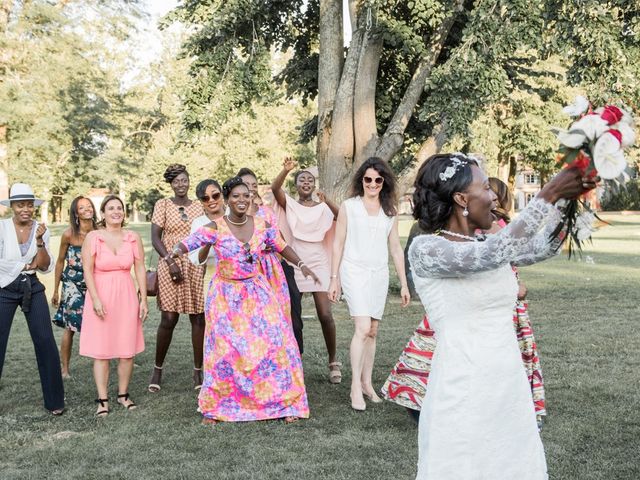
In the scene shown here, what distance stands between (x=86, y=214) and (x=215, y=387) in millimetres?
2984

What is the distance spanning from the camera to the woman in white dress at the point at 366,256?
7.35 m

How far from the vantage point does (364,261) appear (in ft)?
24.5

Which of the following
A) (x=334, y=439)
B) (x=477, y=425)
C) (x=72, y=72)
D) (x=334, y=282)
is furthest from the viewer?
→ (x=72, y=72)

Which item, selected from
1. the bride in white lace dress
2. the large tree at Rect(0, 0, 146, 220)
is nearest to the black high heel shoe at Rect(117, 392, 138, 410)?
the bride in white lace dress

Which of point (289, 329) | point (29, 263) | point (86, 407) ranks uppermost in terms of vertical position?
point (29, 263)

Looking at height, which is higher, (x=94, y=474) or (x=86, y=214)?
(x=86, y=214)

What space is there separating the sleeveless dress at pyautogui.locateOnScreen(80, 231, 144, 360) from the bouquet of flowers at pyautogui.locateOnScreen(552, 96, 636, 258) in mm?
5410

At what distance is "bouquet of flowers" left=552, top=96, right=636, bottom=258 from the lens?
8.54 ft

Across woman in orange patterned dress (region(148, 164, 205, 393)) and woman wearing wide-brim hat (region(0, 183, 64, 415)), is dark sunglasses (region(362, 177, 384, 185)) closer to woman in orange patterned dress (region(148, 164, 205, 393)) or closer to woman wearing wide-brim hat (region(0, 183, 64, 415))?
woman in orange patterned dress (region(148, 164, 205, 393))

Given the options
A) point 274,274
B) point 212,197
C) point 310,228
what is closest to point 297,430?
point 274,274

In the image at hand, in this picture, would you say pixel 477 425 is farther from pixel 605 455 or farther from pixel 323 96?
pixel 323 96

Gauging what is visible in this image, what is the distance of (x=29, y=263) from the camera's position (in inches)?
292

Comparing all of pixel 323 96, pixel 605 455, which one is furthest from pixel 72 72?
pixel 605 455

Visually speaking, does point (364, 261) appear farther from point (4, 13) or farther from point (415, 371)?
point (4, 13)
